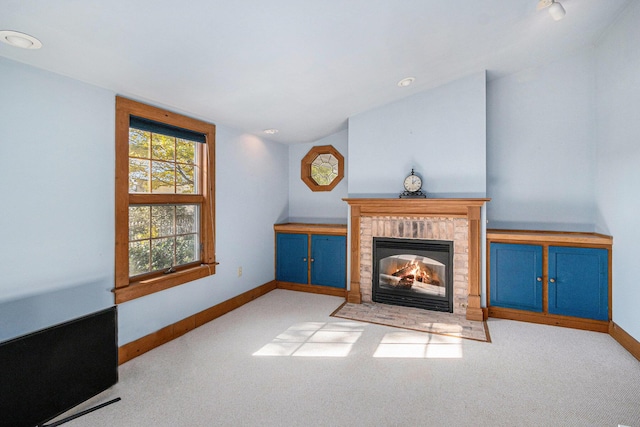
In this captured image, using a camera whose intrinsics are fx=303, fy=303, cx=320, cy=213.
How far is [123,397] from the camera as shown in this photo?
205 cm

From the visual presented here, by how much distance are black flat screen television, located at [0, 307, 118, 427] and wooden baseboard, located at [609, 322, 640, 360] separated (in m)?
4.10

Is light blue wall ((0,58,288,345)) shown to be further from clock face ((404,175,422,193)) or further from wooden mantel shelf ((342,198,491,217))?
clock face ((404,175,422,193))

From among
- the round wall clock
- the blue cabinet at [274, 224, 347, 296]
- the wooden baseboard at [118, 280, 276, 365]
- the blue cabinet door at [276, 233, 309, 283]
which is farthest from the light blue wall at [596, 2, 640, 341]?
the wooden baseboard at [118, 280, 276, 365]

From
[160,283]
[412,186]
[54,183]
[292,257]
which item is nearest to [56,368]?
[160,283]

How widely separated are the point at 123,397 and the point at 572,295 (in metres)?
4.16

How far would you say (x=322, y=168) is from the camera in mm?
4832

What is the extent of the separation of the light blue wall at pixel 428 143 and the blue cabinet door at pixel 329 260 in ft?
2.52

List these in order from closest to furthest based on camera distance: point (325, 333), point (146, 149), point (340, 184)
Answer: point (146, 149) < point (325, 333) < point (340, 184)

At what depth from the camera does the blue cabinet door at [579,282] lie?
3084mm

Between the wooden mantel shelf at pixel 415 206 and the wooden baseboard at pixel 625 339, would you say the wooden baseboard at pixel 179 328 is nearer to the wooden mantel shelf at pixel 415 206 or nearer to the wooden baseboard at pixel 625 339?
the wooden mantel shelf at pixel 415 206

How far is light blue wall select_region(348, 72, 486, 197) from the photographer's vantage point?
11.5 ft

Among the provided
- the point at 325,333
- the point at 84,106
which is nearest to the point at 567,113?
the point at 325,333

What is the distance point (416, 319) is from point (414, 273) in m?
0.60

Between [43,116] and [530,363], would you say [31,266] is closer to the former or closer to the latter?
[43,116]
